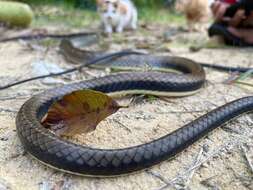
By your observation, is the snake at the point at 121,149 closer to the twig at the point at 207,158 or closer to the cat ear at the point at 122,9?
the twig at the point at 207,158

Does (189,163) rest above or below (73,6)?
above

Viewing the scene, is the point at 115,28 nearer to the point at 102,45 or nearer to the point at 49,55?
the point at 102,45

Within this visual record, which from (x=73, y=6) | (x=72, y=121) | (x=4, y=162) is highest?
(x=72, y=121)

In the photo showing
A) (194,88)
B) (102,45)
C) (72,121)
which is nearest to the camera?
(72,121)

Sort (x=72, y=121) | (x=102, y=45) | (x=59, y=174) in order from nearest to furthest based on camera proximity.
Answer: (x=59, y=174) < (x=72, y=121) < (x=102, y=45)

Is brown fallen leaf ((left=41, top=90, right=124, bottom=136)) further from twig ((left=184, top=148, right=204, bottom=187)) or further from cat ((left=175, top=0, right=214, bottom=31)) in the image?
cat ((left=175, top=0, right=214, bottom=31))

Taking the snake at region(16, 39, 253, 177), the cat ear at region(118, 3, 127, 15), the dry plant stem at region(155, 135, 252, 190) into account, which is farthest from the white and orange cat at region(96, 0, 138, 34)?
the dry plant stem at region(155, 135, 252, 190)

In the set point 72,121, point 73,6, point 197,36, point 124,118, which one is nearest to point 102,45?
point 197,36


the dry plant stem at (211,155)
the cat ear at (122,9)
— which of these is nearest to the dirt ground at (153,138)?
the dry plant stem at (211,155)
